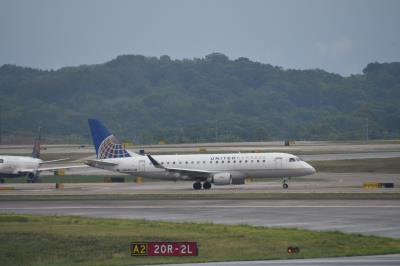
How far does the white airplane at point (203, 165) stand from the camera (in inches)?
2623

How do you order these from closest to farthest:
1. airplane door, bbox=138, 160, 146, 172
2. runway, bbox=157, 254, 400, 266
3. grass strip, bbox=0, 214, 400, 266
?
runway, bbox=157, 254, 400, 266 → grass strip, bbox=0, 214, 400, 266 → airplane door, bbox=138, 160, 146, 172

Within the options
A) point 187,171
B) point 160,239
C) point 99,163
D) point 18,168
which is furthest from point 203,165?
point 160,239

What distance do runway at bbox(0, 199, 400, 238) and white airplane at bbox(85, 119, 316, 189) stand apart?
11.7m

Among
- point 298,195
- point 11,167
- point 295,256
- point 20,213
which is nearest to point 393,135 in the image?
point 11,167

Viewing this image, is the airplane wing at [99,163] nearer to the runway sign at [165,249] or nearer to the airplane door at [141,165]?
the airplane door at [141,165]

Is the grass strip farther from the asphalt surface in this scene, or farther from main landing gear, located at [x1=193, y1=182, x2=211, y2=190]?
main landing gear, located at [x1=193, y1=182, x2=211, y2=190]

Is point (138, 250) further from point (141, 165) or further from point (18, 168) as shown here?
point (18, 168)

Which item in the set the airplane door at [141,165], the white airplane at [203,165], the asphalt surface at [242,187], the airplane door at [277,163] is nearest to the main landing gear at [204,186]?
the white airplane at [203,165]

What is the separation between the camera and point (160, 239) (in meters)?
35.9

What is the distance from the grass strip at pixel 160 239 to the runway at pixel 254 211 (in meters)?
2.64

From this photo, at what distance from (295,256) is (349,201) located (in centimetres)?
2121

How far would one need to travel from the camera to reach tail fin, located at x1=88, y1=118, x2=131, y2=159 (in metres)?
72.1

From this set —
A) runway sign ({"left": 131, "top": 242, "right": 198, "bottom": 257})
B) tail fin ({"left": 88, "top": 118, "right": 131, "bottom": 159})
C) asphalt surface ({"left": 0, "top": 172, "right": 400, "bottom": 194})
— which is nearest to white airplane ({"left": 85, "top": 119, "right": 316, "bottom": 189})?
tail fin ({"left": 88, "top": 118, "right": 131, "bottom": 159})

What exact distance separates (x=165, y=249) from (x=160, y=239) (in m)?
2.80
